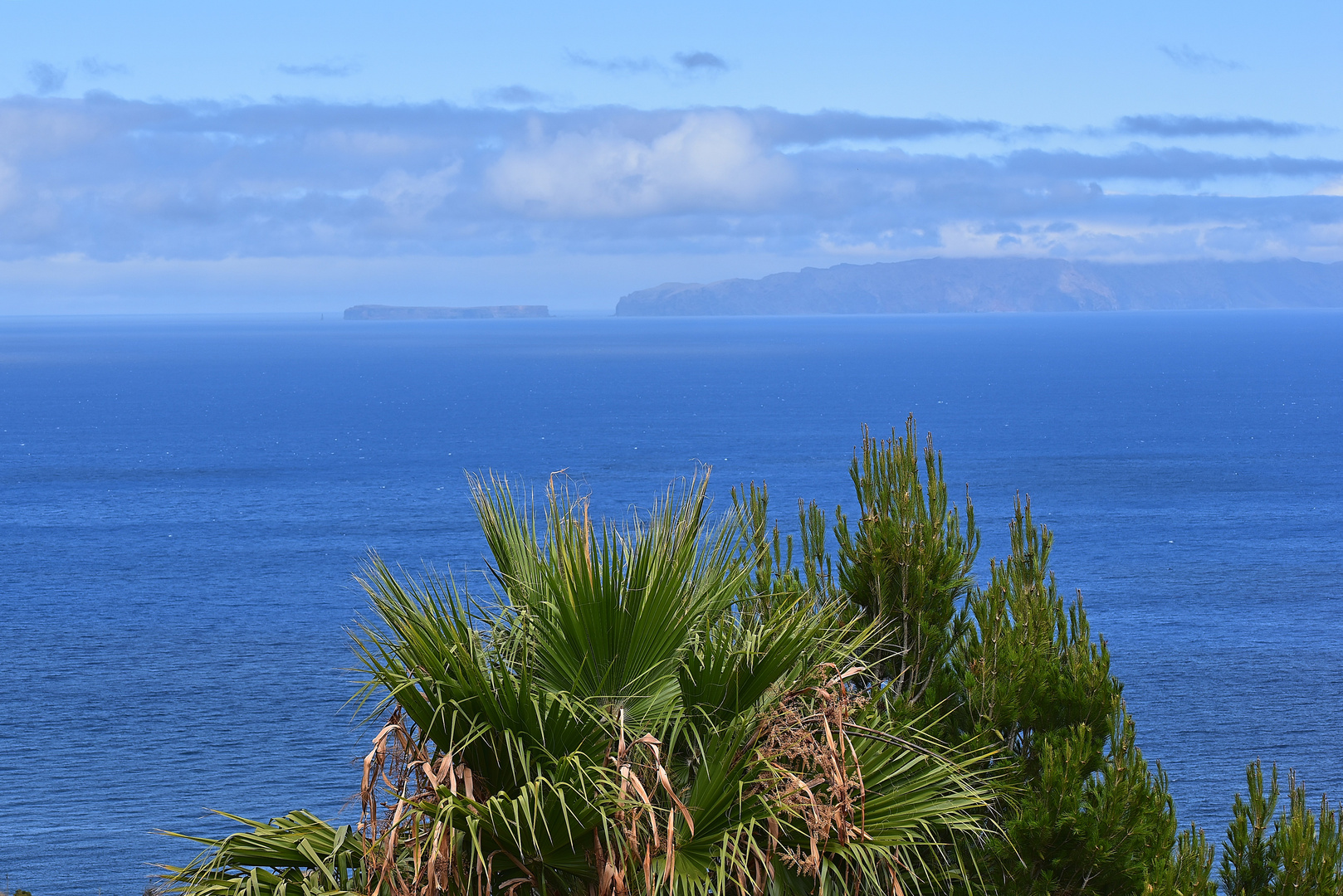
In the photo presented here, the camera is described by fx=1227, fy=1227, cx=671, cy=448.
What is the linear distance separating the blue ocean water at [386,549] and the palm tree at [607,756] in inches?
70.8

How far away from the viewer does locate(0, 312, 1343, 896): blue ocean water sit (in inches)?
1650

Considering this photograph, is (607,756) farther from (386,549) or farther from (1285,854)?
(386,549)

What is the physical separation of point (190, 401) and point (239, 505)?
291ft

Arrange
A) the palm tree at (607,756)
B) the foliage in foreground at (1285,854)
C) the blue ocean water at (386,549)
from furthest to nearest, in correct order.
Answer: the blue ocean water at (386,549), the foliage in foreground at (1285,854), the palm tree at (607,756)

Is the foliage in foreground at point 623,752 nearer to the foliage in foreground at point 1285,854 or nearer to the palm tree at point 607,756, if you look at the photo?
the palm tree at point 607,756

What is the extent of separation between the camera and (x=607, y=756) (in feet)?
22.2

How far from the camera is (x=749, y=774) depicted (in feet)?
23.4

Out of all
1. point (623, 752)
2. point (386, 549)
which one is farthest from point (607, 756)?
point (386, 549)

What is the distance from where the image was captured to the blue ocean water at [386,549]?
41906 millimetres

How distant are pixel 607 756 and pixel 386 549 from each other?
67964 mm

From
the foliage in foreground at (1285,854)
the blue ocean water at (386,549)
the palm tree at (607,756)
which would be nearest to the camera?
the palm tree at (607,756)

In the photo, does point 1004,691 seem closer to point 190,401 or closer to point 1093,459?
point 1093,459

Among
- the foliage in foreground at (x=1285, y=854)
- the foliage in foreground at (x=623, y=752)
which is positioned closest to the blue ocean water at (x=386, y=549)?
the foliage in foreground at (x=623, y=752)

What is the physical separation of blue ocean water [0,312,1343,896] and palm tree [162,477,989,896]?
1797 mm
